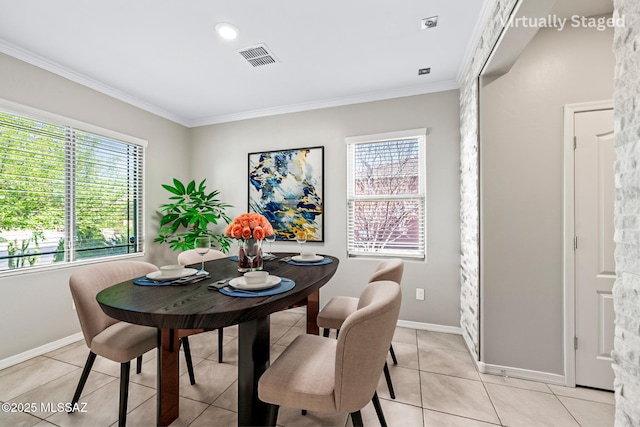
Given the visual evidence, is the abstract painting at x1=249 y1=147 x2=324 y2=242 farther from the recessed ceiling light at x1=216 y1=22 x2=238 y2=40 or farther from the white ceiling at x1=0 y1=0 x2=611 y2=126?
the recessed ceiling light at x1=216 y1=22 x2=238 y2=40

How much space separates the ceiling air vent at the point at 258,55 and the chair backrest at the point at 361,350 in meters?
2.30

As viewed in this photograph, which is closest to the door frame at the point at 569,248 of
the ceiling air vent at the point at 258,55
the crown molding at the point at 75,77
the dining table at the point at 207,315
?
the dining table at the point at 207,315

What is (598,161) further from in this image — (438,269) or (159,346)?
(159,346)

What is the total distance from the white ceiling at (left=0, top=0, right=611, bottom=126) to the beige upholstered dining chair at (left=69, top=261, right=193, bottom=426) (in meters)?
1.84

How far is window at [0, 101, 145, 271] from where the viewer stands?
2328 millimetres

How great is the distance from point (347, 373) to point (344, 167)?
2.60m

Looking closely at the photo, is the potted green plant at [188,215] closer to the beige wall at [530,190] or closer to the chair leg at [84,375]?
the chair leg at [84,375]

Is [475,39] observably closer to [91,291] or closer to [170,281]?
[170,281]

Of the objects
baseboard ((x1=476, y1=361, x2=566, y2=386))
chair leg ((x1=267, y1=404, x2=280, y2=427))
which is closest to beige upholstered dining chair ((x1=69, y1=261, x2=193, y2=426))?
chair leg ((x1=267, y1=404, x2=280, y2=427))

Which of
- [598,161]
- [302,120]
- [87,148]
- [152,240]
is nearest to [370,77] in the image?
[302,120]

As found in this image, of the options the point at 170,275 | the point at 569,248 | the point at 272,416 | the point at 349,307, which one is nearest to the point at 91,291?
the point at 170,275

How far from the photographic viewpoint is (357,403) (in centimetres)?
108

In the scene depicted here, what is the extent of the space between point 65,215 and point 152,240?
99cm

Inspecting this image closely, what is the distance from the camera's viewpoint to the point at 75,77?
2703 millimetres
